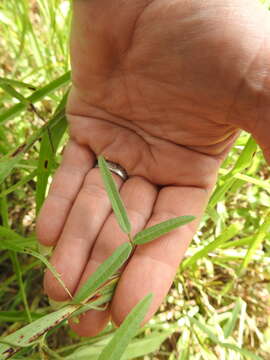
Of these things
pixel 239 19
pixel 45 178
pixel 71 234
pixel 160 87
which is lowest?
pixel 71 234

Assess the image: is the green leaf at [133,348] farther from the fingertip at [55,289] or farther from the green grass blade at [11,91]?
the green grass blade at [11,91]

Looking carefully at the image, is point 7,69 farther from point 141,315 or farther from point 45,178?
point 141,315

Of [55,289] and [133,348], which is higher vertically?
[55,289]

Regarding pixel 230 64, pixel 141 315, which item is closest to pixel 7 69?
pixel 230 64

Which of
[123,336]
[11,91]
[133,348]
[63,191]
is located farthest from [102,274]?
[11,91]

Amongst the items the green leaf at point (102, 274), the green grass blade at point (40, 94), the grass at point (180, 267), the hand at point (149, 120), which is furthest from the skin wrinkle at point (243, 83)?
the green grass blade at point (40, 94)

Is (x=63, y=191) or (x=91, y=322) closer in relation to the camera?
(x=91, y=322)

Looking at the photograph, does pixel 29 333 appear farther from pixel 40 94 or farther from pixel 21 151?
pixel 40 94
